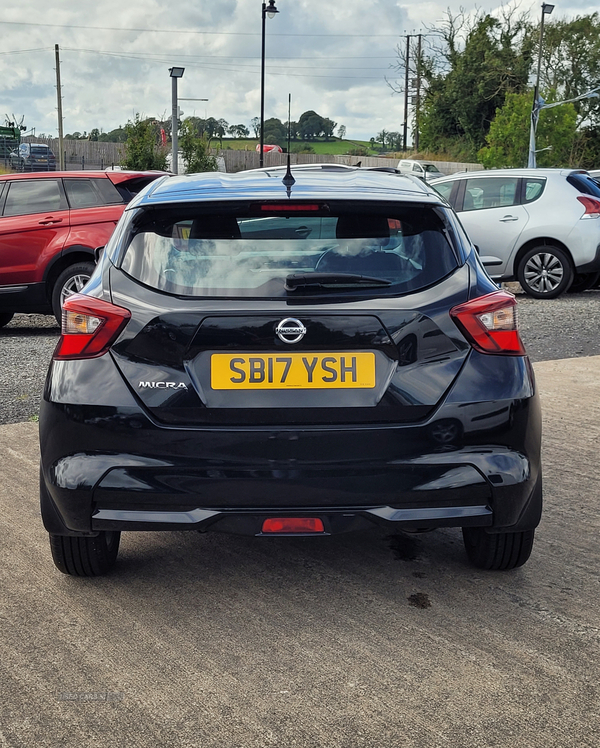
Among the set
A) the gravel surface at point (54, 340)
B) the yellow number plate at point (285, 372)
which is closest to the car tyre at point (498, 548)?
the yellow number plate at point (285, 372)

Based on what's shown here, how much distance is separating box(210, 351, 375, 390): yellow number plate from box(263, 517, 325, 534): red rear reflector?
460 mm

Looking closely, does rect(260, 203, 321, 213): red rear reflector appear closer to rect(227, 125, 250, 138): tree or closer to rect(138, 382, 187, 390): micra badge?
rect(138, 382, 187, 390): micra badge

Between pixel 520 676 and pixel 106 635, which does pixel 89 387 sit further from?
pixel 520 676

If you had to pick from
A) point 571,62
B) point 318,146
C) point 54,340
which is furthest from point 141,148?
point 318,146

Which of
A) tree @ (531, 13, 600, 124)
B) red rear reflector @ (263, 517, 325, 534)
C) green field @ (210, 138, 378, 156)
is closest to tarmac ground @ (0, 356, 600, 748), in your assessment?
red rear reflector @ (263, 517, 325, 534)

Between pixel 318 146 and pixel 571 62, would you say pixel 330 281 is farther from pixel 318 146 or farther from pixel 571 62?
pixel 318 146

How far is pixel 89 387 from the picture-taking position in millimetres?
3340

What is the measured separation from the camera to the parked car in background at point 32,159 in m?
57.0

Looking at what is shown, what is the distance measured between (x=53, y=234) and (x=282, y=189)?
806 cm

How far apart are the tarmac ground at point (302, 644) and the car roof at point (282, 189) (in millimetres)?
1484

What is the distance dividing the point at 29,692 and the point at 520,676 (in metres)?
1.50

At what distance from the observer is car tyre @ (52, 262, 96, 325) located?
11047 millimetres

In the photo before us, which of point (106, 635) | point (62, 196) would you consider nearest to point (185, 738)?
point (106, 635)

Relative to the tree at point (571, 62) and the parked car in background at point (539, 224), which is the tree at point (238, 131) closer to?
the tree at point (571, 62)
